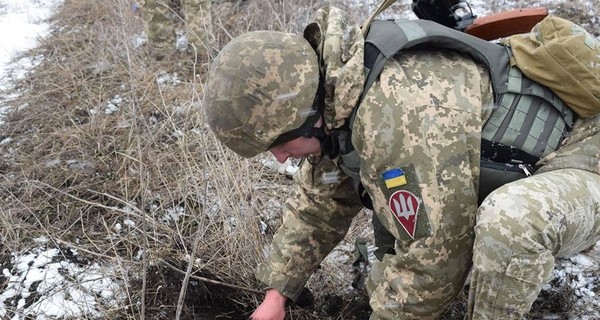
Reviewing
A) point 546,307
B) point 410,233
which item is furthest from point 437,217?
point 546,307

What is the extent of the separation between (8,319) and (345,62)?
5.78 feet

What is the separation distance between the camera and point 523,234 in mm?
1491

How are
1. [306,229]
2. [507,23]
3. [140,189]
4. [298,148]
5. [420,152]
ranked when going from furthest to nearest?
[140,189], [306,229], [507,23], [298,148], [420,152]

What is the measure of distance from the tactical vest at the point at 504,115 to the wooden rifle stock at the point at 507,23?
303 mm

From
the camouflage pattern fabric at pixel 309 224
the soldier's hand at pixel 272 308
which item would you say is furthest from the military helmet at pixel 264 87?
the soldier's hand at pixel 272 308

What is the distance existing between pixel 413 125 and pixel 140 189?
71.2 inches

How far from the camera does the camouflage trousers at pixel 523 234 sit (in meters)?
1.50

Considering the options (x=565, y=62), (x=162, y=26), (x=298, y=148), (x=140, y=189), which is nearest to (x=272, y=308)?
(x=298, y=148)

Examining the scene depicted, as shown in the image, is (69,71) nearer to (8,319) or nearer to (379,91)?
(8,319)

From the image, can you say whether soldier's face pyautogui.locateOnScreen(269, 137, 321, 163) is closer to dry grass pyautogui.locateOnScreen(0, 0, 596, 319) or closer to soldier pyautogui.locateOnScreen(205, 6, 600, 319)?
soldier pyautogui.locateOnScreen(205, 6, 600, 319)

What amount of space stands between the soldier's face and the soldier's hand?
61cm

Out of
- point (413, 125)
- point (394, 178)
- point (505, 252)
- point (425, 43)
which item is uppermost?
point (425, 43)

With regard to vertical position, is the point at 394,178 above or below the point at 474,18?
below

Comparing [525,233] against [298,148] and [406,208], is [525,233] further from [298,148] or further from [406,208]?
[298,148]
